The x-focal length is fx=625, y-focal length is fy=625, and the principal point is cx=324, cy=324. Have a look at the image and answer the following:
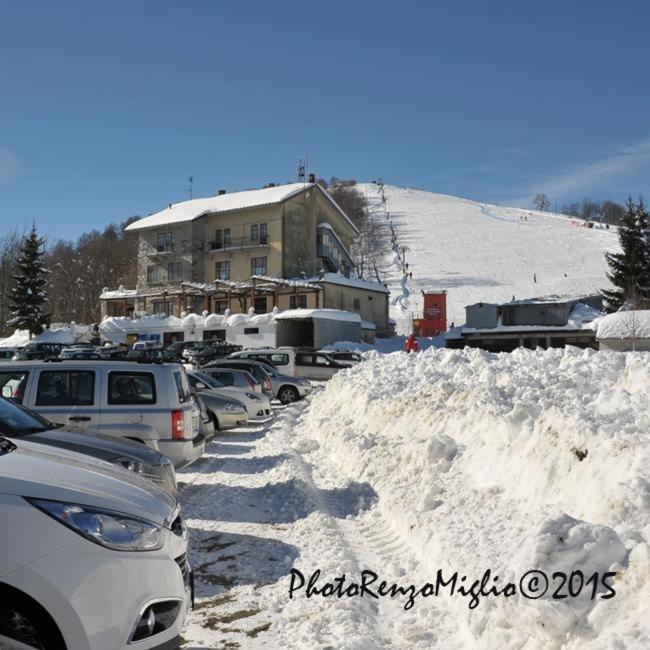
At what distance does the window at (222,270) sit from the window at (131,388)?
48.7 metres

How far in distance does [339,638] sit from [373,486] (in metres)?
4.32

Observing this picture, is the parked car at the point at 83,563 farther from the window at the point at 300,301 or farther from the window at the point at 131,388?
the window at the point at 300,301

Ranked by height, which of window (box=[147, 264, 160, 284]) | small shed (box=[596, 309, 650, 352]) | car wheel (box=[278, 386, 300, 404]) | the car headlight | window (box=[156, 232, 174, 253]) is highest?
window (box=[156, 232, 174, 253])

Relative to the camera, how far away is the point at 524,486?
561cm

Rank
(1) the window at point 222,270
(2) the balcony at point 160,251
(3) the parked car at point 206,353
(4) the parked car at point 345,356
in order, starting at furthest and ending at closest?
(2) the balcony at point 160,251, (1) the window at point 222,270, (3) the parked car at point 206,353, (4) the parked car at point 345,356

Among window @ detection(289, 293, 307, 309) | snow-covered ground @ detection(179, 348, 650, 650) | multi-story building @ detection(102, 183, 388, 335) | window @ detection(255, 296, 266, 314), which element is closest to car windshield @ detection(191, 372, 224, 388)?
snow-covered ground @ detection(179, 348, 650, 650)

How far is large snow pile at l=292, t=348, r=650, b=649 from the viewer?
365 centimetres

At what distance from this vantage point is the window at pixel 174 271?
58.9 meters

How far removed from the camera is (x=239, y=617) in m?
5.04

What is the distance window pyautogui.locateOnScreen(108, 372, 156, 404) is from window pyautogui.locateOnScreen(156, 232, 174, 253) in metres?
52.1

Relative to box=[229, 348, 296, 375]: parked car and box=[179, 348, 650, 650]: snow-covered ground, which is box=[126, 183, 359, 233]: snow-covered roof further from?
box=[179, 348, 650, 650]: snow-covered ground

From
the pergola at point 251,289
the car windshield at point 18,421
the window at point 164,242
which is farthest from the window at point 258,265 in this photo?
the car windshield at point 18,421

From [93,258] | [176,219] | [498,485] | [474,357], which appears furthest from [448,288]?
[498,485]

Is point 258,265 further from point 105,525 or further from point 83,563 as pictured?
point 83,563
